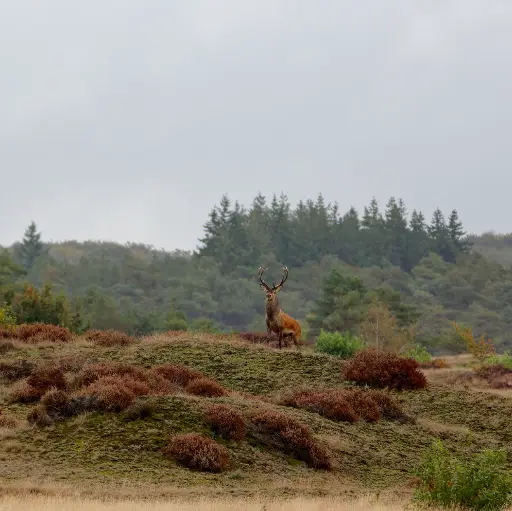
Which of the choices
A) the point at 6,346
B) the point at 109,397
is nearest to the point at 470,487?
the point at 109,397

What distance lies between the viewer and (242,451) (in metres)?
18.1

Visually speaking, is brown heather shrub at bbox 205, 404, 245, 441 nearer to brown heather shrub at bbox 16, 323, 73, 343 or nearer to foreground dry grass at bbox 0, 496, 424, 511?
foreground dry grass at bbox 0, 496, 424, 511

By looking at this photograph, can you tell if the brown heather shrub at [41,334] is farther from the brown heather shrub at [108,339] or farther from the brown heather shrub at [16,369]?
the brown heather shrub at [16,369]

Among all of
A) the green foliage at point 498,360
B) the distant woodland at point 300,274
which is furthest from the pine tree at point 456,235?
the green foliage at point 498,360

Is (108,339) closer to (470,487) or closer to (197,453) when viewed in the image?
(197,453)

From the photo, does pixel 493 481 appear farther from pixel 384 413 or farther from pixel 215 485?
pixel 384 413

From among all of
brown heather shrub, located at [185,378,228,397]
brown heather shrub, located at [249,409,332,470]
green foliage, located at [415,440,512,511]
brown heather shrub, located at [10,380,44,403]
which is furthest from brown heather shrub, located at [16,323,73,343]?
green foliage, located at [415,440,512,511]

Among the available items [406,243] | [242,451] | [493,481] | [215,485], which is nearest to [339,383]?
[242,451]

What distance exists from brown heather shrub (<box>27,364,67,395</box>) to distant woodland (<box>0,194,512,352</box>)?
51.3 meters

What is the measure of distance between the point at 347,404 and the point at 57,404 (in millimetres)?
6710

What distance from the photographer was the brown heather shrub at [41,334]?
91.2 feet

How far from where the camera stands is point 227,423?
1858cm

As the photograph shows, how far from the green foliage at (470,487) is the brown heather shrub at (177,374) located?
9.14 m

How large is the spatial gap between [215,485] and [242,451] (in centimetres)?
213
